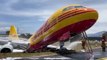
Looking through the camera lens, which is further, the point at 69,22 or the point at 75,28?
the point at 75,28

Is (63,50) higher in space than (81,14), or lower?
lower

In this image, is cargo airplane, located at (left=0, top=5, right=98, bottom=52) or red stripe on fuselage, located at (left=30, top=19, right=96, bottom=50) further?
→ red stripe on fuselage, located at (left=30, top=19, right=96, bottom=50)

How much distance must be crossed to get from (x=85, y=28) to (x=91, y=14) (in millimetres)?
1606

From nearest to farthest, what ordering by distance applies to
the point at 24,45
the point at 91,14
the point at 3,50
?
1. the point at 91,14
2. the point at 3,50
3. the point at 24,45

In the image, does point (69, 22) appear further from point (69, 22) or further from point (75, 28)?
point (75, 28)

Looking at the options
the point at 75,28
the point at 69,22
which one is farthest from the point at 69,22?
the point at 75,28

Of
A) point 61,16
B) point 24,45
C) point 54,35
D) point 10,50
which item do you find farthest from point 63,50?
point 24,45

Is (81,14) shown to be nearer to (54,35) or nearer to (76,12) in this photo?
(76,12)

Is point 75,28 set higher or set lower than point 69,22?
lower

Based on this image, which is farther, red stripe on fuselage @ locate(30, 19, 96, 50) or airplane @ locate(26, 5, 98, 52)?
red stripe on fuselage @ locate(30, 19, 96, 50)

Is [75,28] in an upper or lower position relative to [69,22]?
lower

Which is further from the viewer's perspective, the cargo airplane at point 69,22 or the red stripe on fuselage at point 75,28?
the red stripe on fuselage at point 75,28

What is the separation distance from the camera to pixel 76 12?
91.7 feet

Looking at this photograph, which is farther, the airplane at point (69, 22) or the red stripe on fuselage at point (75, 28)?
the red stripe on fuselage at point (75, 28)
